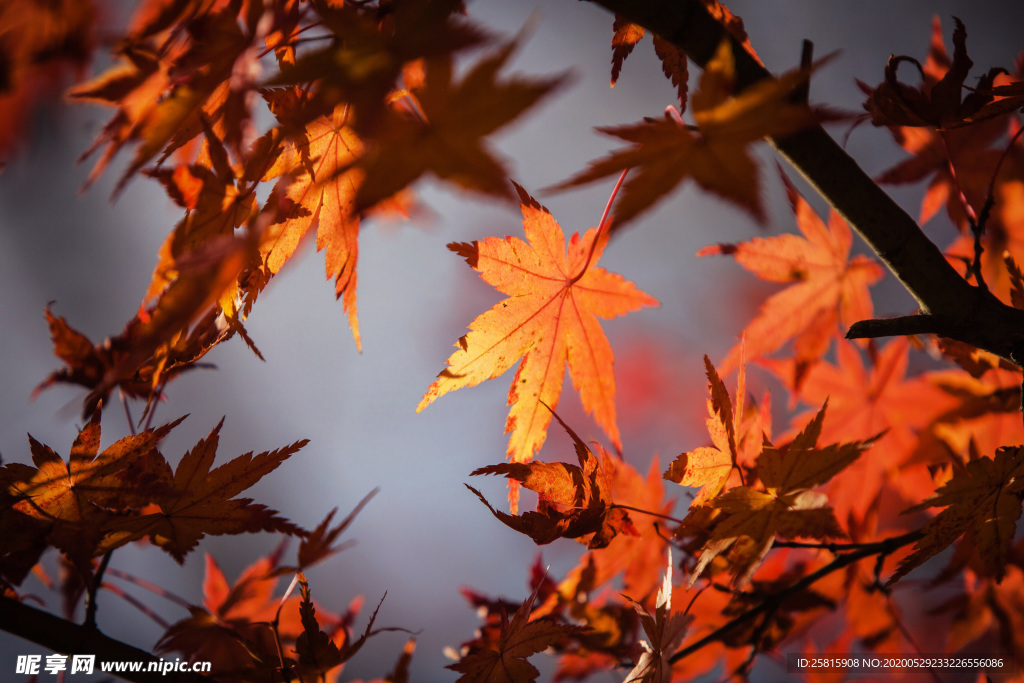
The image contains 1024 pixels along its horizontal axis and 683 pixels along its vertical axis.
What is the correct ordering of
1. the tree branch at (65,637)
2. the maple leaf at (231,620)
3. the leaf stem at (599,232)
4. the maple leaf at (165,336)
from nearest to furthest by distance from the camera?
the maple leaf at (165,336), the tree branch at (65,637), the leaf stem at (599,232), the maple leaf at (231,620)

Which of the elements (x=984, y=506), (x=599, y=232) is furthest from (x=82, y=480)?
(x=984, y=506)

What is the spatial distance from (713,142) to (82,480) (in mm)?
593

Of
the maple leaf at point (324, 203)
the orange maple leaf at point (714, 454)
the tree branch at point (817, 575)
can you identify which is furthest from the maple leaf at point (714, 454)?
the maple leaf at point (324, 203)

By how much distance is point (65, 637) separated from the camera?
0.37m

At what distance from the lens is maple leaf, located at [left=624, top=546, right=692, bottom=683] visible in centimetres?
43

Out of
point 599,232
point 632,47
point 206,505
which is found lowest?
point 206,505

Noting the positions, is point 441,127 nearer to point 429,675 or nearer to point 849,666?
point 849,666

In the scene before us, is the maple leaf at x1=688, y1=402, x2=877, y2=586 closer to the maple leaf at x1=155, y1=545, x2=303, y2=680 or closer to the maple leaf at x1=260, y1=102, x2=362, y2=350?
the maple leaf at x1=260, y1=102, x2=362, y2=350

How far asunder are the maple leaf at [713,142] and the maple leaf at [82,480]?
0.43 m

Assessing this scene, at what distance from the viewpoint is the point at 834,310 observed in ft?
2.23

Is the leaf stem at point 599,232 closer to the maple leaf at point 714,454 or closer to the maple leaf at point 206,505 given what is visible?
the maple leaf at point 714,454

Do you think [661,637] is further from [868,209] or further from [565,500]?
[868,209]

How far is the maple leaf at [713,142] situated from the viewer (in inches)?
10.8

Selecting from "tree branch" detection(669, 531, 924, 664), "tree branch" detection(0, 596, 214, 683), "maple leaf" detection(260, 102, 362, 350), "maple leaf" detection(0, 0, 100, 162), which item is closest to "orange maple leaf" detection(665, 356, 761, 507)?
"tree branch" detection(669, 531, 924, 664)
